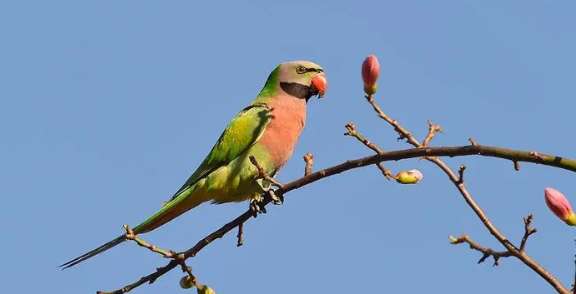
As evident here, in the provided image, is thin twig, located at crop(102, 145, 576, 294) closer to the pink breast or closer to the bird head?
the pink breast

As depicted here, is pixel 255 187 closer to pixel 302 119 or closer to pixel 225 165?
pixel 225 165

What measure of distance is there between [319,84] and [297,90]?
216 millimetres

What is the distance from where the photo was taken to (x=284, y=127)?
285 inches

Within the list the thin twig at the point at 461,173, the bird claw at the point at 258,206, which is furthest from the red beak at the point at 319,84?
the thin twig at the point at 461,173

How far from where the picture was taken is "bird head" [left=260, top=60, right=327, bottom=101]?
302 inches

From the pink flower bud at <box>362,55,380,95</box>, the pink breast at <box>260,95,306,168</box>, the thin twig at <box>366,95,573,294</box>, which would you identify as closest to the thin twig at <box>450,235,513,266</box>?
the thin twig at <box>366,95,573,294</box>

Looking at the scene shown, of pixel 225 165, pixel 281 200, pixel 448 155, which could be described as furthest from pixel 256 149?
pixel 448 155

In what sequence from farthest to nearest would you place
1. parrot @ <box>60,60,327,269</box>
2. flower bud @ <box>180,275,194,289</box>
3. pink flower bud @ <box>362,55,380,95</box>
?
parrot @ <box>60,60,327,269</box> → flower bud @ <box>180,275,194,289</box> → pink flower bud @ <box>362,55,380,95</box>

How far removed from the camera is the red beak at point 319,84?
7656 millimetres

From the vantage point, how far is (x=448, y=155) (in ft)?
11.4

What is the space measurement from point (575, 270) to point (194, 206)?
4304 millimetres

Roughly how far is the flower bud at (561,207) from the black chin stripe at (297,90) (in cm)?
392

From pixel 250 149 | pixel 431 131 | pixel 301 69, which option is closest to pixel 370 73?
pixel 431 131

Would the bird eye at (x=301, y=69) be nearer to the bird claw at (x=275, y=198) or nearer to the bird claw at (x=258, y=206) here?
the bird claw at (x=258, y=206)
